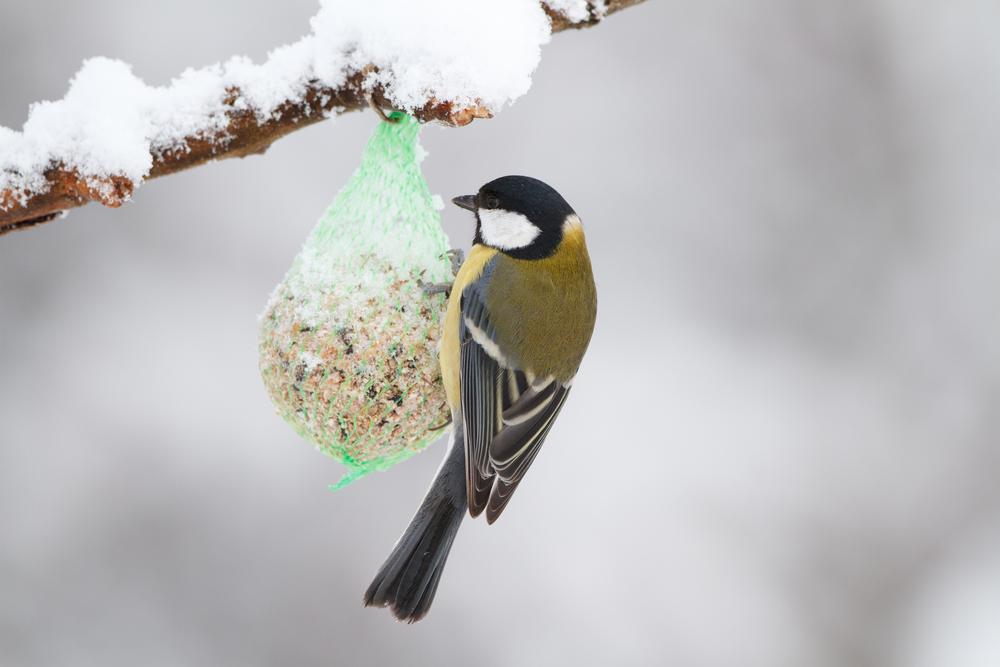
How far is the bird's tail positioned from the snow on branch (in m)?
0.93

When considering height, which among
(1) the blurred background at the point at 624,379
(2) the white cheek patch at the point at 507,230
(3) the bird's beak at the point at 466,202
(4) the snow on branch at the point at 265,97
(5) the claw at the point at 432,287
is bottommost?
(1) the blurred background at the point at 624,379

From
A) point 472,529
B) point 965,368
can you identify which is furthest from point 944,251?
point 472,529

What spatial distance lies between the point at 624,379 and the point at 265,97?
3.32 meters

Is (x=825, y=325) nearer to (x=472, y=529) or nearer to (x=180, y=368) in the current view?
(x=472, y=529)

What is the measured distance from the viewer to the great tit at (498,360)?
6.68 ft

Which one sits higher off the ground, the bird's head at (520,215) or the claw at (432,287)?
the bird's head at (520,215)

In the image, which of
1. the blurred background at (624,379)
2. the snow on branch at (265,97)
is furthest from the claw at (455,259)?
the blurred background at (624,379)

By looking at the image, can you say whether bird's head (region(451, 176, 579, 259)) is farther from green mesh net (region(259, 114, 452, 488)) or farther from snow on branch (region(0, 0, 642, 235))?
snow on branch (region(0, 0, 642, 235))

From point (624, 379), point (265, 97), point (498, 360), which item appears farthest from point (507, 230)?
point (624, 379)

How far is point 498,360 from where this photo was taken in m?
2.09

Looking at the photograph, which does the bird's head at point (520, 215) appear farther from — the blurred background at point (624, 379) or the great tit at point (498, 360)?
the blurred background at point (624, 379)

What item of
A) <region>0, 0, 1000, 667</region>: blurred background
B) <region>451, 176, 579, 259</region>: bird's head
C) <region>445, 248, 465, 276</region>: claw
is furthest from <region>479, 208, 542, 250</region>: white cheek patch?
<region>0, 0, 1000, 667</region>: blurred background

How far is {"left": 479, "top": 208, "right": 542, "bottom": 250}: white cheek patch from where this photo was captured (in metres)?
2.22

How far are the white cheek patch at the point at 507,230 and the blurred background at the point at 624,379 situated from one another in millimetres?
2148
